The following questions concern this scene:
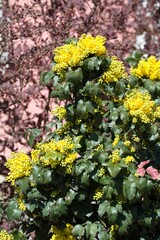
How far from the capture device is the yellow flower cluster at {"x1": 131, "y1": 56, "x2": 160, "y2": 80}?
345cm

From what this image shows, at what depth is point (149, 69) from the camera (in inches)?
136

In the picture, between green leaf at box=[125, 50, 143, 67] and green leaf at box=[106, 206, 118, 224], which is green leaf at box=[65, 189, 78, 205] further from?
green leaf at box=[125, 50, 143, 67]

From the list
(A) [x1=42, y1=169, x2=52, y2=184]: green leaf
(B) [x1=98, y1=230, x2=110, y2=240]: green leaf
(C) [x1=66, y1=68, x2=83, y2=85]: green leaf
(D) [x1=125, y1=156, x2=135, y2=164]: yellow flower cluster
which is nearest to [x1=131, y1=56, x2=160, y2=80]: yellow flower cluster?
(C) [x1=66, y1=68, x2=83, y2=85]: green leaf

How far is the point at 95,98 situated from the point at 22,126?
5.77ft

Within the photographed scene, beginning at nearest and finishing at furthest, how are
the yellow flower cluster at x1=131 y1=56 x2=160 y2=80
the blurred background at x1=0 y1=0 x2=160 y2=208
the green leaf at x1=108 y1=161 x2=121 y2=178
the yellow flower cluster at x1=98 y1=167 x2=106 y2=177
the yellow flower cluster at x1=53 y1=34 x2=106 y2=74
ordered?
the green leaf at x1=108 y1=161 x2=121 y2=178 < the yellow flower cluster at x1=98 y1=167 x2=106 y2=177 < the yellow flower cluster at x1=53 y1=34 x2=106 y2=74 < the yellow flower cluster at x1=131 y1=56 x2=160 y2=80 < the blurred background at x1=0 y1=0 x2=160 y2=208

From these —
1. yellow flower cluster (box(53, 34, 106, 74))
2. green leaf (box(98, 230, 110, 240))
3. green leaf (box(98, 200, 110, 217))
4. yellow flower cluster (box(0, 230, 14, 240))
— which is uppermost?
yellow flower cluster (box(53, 34, 106, 74))


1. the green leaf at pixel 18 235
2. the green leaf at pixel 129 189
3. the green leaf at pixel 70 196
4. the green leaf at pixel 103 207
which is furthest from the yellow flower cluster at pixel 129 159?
the green leaf at pixel 18 235

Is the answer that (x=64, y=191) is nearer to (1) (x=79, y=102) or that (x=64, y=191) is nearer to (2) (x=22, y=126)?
(1) (x=79, y=102)

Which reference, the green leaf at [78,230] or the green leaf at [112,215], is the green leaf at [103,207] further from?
the green leaf at [78,230]

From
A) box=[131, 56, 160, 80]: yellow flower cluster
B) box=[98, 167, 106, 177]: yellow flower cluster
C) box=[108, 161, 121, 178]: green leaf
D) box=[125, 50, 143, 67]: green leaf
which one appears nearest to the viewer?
box=[108, 161, 121, 178]: green leaf

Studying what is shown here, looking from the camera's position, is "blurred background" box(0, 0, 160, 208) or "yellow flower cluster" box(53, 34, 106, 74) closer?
"yellow flower cluster" box(53, 34, 106, 74)

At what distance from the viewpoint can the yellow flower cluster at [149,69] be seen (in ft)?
11.3

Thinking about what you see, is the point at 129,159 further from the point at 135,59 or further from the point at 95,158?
the point at 135,59

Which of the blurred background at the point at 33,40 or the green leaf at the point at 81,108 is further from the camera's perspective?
the blurred background at the point at 33,40
